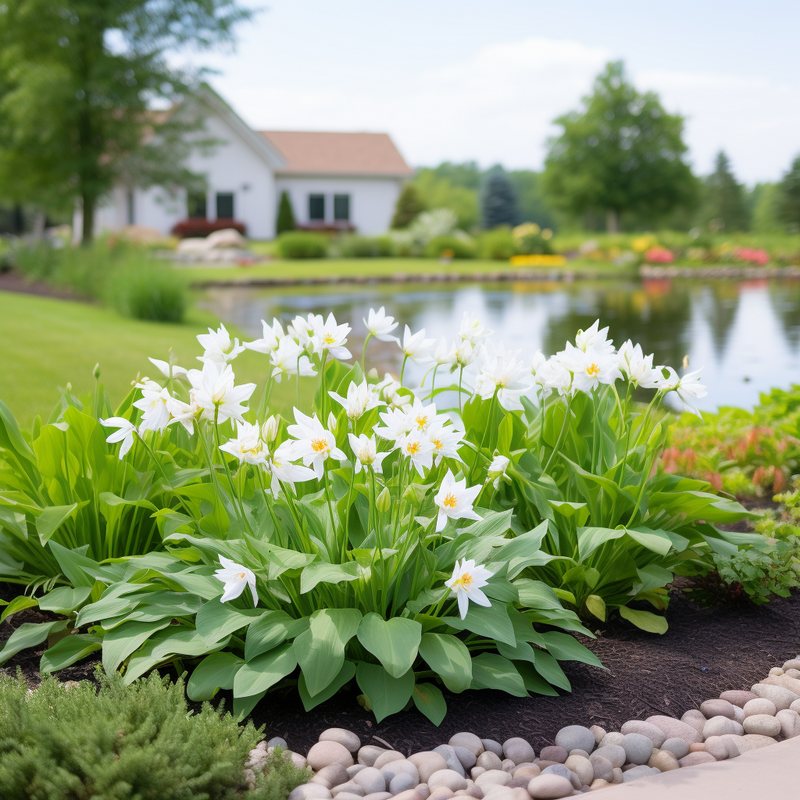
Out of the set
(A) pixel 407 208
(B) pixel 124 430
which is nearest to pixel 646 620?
(B) pixel 124 430

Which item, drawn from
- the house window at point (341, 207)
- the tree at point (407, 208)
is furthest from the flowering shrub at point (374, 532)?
the house window at point (341, 207)

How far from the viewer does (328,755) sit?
2244 millimetres

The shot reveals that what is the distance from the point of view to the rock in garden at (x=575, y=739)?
232 cm

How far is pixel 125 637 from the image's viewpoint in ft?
8.30

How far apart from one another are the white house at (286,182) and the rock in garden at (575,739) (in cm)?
3266

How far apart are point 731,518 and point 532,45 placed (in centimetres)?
12669

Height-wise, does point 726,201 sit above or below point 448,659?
above

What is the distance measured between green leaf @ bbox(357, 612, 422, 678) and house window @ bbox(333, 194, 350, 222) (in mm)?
36481

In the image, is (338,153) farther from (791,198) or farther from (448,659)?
(448,659)

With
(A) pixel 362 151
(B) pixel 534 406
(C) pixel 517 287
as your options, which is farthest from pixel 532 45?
(B) pixel 534 406

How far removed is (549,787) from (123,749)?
3.43 feet

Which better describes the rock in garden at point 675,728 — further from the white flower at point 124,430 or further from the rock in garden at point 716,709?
the white flower at point 124,430

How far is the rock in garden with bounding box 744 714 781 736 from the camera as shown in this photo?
8.05 ft

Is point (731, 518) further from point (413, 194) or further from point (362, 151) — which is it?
point (362, 151)
